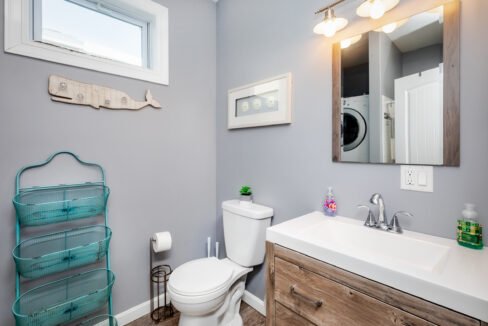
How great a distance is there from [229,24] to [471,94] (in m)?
1.81

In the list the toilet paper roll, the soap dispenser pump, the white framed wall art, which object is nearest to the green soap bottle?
the soap dispenser pump

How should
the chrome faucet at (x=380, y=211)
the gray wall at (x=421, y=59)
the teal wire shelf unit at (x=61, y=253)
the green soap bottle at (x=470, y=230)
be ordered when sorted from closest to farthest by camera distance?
the green soap bottle at (x=470, y=230), the gray wall at (x=421, y=59), the chrome faucet at (x=380, y=211), the teal wire shelf unit at (x=61, y=253)

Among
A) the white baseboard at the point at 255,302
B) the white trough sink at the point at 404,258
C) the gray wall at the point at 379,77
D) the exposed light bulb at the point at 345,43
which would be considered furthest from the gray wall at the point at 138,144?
the gray wall at the point at 379,77

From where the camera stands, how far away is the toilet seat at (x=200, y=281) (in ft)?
4.22

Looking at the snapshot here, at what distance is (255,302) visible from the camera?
71.0 inches

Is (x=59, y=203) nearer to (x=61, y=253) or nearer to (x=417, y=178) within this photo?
(x=61, y=253)

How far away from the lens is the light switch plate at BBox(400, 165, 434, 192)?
1.03m

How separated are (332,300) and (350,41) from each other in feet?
4.28

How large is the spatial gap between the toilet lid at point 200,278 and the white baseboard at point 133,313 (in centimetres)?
57

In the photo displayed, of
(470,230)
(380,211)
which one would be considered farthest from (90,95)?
(470,230)

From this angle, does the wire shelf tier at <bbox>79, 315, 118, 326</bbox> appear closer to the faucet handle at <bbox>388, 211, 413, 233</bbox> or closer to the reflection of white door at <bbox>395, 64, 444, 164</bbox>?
the faucet handle at <bbox>388, 211, 413, 233</bbox>

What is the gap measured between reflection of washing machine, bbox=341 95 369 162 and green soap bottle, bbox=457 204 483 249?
0.45 metres

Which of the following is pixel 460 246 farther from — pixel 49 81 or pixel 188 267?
pixel 49 81

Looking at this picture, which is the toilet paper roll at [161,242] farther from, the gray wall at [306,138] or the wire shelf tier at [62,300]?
the gray wall at [306,138]
